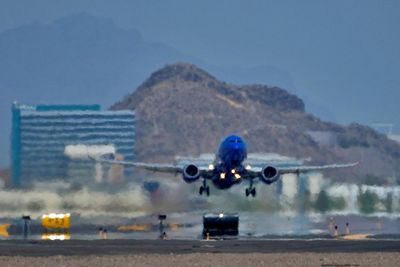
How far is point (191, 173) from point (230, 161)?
5.07 m

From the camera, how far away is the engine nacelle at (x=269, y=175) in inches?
4456

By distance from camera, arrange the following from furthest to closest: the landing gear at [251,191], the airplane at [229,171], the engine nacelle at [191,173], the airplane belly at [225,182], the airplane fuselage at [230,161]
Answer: the landing gear at [251,191] < the engine nacelle at [191,173] < the airplane belly at [225,182] < the airplane at [229,171] < the airplane fuselage at [230,161]

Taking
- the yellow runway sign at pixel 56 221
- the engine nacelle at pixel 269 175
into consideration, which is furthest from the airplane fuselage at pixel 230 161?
the yellow runway sign at pixel 56 221

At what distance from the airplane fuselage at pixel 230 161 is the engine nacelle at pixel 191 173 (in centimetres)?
147

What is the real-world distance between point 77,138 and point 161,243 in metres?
102

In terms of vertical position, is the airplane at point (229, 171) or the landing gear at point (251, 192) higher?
the airplane at point (229, 171)

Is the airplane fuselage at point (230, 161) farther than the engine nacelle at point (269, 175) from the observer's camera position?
No

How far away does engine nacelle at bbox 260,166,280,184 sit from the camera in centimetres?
11319

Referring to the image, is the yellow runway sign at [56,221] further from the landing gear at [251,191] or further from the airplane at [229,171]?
the landing gear at [251,191]

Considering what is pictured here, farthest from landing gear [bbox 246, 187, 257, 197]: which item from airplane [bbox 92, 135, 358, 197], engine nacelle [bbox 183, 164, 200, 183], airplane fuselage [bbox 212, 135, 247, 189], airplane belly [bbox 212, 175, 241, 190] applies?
engine nacelle [bbox 183, 164, 200, 183]

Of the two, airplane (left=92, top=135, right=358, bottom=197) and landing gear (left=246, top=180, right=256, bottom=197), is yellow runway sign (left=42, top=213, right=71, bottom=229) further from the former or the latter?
landing gear (left=246, top=180, right=256, bottom=197)

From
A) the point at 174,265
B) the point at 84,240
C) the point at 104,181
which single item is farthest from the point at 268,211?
the point at 174,265

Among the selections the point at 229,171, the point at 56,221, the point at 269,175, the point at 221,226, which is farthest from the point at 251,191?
the point at 221,226

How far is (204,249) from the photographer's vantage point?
7750 centimetres
